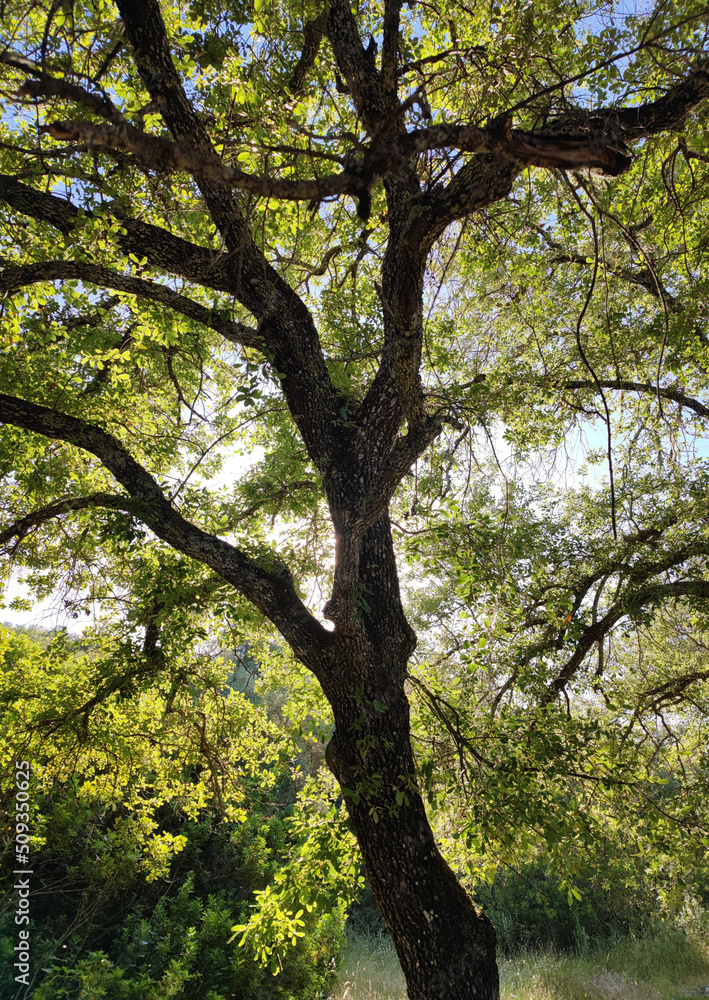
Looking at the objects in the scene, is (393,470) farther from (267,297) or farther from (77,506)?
(77,506)

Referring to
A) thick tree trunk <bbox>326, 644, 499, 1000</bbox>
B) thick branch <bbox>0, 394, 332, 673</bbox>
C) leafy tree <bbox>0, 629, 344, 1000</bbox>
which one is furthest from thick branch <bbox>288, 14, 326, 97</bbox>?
leafy tree <bbox>0, 629, 344, 1000</bbox>

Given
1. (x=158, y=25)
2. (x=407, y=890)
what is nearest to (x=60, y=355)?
(x=158, y=25)

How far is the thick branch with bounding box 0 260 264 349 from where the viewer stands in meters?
3.00

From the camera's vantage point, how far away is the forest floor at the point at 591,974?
7.29 metres

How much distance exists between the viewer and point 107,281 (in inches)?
121

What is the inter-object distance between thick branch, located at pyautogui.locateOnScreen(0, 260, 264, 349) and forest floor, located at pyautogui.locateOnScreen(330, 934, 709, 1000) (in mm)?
8305

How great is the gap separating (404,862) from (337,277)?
473cm

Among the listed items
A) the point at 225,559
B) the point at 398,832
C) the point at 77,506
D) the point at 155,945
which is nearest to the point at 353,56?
the point at 225,559

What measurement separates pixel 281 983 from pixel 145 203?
8.92 m

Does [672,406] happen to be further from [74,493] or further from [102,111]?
[102,111]

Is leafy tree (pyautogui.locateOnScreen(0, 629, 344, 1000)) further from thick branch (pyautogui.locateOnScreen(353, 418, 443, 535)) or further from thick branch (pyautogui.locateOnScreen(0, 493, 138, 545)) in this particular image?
thick branch (pyautogui.locateOnScreen(353, 418, 443, 535))

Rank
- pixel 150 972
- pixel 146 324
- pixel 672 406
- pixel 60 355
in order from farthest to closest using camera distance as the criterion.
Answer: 1. pixel 150 972
2. pixel 672 406
3. pixel 60 355
4. pixel 146 324

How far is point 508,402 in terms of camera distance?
467 centimetres

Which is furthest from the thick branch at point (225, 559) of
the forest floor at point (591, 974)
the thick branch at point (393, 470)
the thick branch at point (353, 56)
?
the forest floor at point (591, 974)
